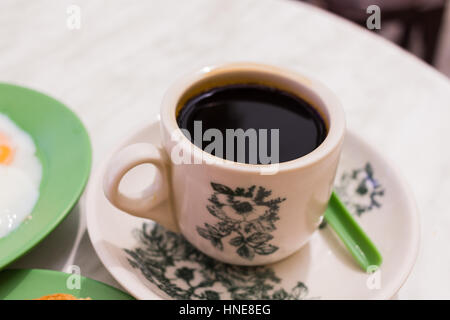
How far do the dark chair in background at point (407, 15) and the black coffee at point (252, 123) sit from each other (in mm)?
1076

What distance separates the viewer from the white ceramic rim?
533 millimetres

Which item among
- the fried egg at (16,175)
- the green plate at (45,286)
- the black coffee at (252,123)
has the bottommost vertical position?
the green plate at (45,286)

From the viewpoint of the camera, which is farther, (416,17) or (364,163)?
(416,17)

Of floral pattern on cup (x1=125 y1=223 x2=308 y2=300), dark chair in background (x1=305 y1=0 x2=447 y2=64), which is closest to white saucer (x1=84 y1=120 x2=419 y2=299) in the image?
floral pattern on cup (x1=125 y1=223 x2=308 y2=300)

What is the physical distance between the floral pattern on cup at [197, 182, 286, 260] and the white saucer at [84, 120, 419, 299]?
0.05 meters

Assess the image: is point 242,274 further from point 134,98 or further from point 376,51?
point 376,51

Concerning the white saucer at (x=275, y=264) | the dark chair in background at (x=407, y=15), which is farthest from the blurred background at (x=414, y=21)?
the white saucer at (x=275, y=264)

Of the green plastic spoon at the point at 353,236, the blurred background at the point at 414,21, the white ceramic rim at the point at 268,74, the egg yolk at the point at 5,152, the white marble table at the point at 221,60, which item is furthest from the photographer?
the blurred background at the point at 414,21

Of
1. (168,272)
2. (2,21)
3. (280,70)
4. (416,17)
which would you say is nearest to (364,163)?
(280,70)

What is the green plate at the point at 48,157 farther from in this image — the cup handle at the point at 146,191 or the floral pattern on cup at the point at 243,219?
the floral pattern on cup at the point at 243,219

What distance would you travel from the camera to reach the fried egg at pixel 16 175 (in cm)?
65

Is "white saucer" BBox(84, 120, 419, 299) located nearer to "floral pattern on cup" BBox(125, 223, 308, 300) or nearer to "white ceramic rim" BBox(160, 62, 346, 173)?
"floral pattern on cup" BBox(125, 223, 308, 300)

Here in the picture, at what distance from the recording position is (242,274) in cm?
66

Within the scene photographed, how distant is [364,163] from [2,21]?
834 millimetres
